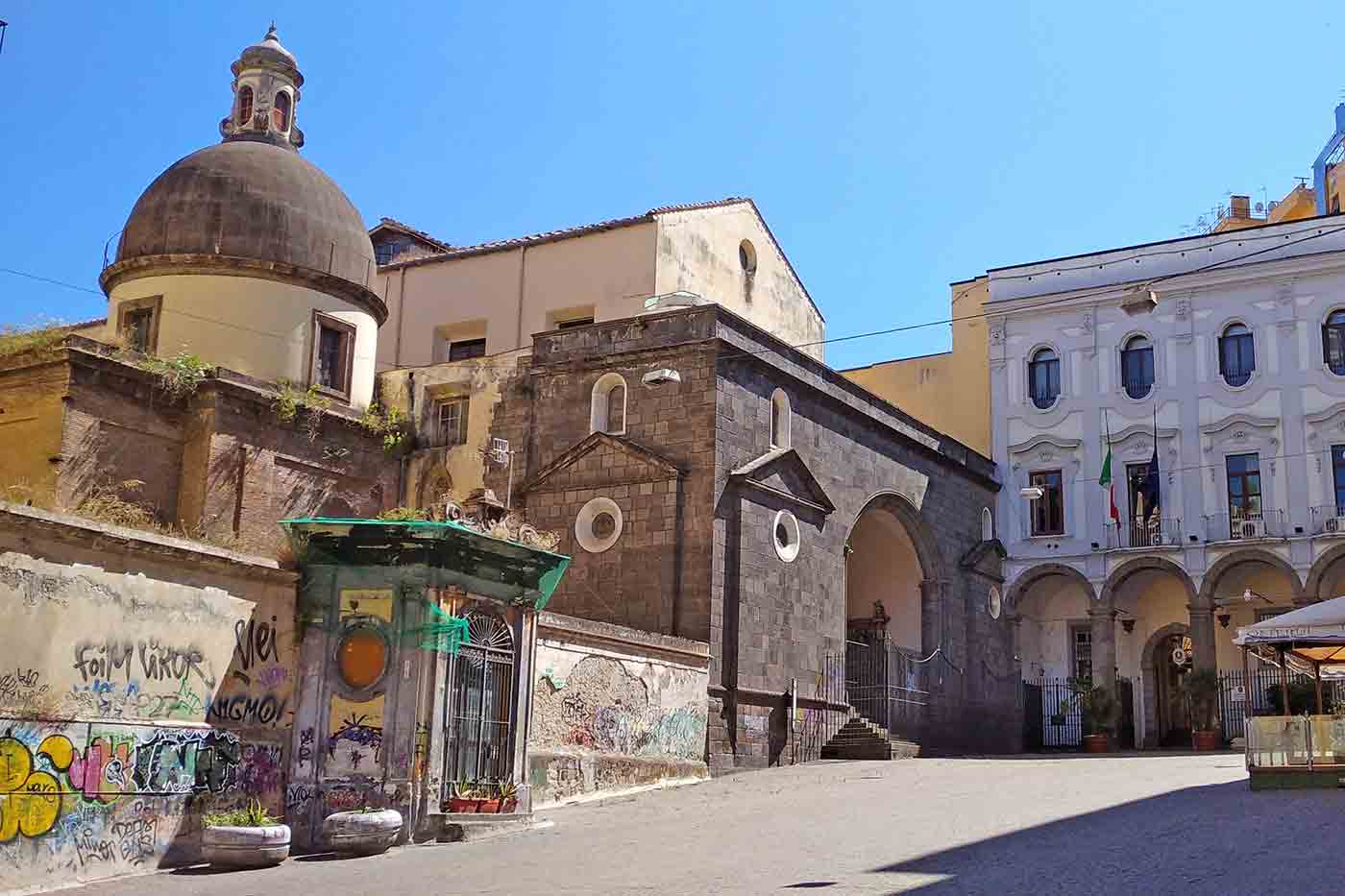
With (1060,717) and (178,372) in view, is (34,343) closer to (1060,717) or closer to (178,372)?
(178,372)

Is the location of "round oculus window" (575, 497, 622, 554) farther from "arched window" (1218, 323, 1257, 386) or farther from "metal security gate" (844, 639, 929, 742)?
"arched window" (1218, 323, 1257, 386)

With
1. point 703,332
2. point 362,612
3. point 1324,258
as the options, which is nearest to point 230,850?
point 362,612

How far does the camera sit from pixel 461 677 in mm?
17109

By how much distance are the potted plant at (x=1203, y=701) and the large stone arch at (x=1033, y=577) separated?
11.6 ft

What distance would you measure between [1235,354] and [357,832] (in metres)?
25.0

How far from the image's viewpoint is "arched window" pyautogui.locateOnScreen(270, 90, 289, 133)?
27609 millimetres

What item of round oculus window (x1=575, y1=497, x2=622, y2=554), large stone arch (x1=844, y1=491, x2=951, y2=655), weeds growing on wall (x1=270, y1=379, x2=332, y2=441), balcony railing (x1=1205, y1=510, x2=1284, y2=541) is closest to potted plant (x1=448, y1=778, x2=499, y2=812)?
round oculus window (x1=575, y1=497, x2=622, y2=554)

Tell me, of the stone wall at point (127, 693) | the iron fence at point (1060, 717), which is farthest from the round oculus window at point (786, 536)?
the iron fence at point (1060, 717)

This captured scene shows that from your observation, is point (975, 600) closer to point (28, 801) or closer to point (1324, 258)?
point (1324, 258)

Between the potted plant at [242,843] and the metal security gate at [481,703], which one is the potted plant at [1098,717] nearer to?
the metal security gate at [481,703]

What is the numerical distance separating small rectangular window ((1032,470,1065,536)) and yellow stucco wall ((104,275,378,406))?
17.8 m

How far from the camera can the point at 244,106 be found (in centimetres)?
2772

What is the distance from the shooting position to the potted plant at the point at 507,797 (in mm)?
17078

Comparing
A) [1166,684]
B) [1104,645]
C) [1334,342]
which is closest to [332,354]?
[1104,645]
